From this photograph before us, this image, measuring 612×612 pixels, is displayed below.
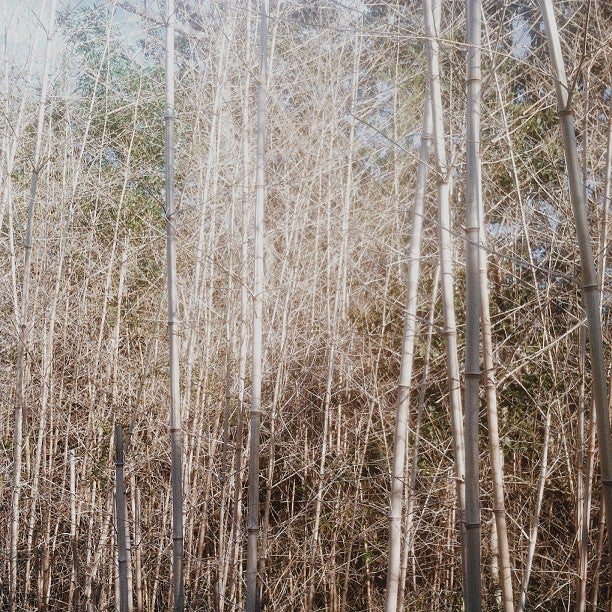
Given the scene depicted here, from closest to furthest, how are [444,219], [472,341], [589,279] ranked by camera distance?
[589,279] < [472,341] < [444,219]

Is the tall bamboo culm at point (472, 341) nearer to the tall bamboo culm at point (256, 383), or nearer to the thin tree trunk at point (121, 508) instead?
the tall bamboo culm at point (256, 383)

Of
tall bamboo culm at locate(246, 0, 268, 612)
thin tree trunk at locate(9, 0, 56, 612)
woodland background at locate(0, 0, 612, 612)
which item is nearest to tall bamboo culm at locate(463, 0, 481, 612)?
tall bamboo culm at locate(246, 0, 268, 612)

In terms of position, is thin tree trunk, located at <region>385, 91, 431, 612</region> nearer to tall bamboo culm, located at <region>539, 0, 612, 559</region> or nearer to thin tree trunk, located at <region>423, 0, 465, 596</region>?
thin tree trunk, located at <region>423, 0, 465, 596</region>

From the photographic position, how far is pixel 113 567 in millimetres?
4938

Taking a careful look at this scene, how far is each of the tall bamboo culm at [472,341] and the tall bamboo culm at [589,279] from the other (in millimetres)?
284

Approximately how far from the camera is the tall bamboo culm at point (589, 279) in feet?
4.68

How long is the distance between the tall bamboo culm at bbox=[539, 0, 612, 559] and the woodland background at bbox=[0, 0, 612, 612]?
2.65 metres

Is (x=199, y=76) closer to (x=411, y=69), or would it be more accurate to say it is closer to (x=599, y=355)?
(x=411, y=69)

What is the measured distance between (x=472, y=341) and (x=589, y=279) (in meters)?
0.36

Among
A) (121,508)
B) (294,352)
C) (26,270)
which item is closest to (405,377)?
(121,508)

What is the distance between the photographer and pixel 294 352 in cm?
513

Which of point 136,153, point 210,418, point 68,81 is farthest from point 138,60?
point 210,418

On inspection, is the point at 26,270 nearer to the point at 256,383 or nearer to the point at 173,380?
the point at 173,380

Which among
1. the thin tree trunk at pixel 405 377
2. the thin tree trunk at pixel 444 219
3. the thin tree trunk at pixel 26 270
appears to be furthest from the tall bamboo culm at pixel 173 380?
the thin tree trunk at pixel 26 270
